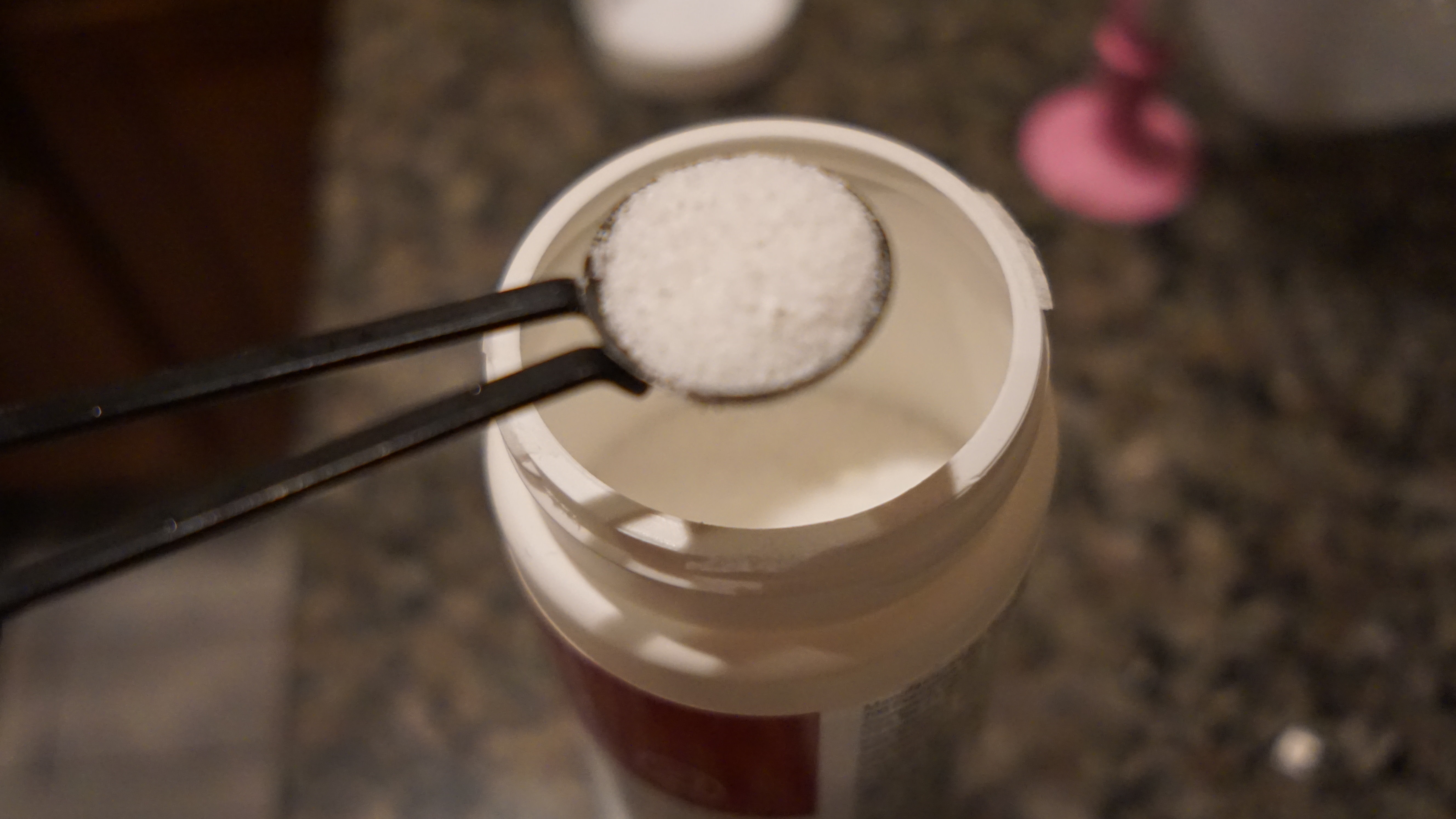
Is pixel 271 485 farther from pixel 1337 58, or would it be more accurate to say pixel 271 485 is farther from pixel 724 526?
pixel 1337 58

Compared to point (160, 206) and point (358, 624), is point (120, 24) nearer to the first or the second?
point (160, 206)

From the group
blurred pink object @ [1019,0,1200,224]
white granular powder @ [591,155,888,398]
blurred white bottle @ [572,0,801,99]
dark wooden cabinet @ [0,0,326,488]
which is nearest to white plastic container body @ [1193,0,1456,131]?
blurred pink object @ [1019,0,1200,224]

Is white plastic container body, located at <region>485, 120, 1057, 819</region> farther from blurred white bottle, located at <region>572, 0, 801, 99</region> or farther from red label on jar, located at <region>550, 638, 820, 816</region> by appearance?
blurred white bottle, located at <region>572, 0, 801, 99</region>

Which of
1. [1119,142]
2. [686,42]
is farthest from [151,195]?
[1119,142]

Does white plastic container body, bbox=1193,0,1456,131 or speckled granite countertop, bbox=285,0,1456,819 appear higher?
white plastic container body, bbox=1193,0,1456,131

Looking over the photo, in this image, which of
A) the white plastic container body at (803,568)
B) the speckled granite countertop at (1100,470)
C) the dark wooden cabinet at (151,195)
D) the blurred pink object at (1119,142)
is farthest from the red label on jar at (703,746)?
the dark wooden cabinet at (151,195)

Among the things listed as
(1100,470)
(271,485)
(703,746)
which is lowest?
(1100,470)

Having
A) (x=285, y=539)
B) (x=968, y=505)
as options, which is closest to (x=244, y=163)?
(x=285, y=539)
